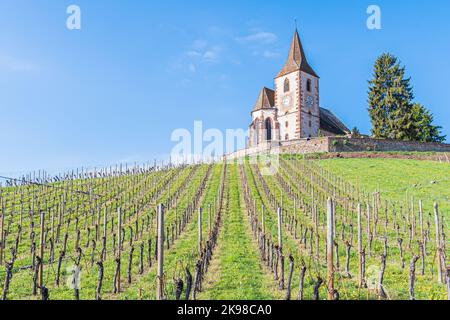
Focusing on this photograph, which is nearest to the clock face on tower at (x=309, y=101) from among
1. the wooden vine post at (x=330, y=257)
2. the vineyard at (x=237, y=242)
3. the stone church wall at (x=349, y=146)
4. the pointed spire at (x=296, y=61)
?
the pointed spire at (x=296, y=61)

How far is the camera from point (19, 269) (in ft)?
46.3

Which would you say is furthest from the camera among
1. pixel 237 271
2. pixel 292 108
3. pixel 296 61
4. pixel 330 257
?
pixel 296 61

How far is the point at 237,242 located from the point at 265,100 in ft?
150

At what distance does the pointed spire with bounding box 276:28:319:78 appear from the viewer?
59463 mm

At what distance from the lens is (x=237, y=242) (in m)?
16.6

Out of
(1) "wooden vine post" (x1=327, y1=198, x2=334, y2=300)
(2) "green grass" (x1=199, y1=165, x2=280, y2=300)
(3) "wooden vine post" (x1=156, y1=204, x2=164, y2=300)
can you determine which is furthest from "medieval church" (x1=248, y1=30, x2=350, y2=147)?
(3) "wooden vine post" (x1=156, y1=204, x2=164, y2=300)

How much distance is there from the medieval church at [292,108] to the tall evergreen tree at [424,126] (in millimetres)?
10414

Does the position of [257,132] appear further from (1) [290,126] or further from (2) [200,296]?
(2) [200,296]

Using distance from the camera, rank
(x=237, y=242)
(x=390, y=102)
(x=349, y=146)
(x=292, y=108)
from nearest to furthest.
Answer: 1. (x=237, y=242)
2. (x=349, y=146)
3. (x=390, y=102)
4. (x=292, y=108)

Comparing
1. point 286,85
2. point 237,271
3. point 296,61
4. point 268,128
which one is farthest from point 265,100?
point 237,271

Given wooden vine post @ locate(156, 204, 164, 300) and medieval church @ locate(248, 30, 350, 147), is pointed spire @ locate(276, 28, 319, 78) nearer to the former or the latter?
medieval church @ locate(248, 30, 350, 147)

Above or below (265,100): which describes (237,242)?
below

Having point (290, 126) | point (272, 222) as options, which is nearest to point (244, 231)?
point (272, 222)

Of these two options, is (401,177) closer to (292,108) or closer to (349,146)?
(349,146)
